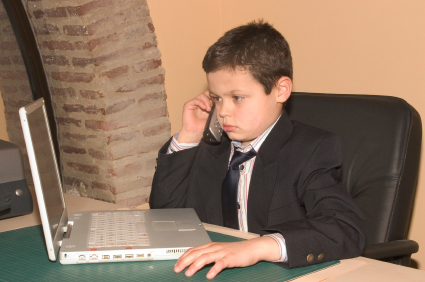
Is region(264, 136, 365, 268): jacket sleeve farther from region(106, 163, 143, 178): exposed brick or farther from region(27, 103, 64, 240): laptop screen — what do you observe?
region(106, 163, 143, 178): exposed brick

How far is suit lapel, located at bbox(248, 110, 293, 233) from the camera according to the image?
4.25 feet

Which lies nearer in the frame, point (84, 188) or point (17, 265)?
point (17, 265)

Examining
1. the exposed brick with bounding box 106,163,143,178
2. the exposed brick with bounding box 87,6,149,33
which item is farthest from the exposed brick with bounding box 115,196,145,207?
the exposed brick with bounding box 87,6,149,33

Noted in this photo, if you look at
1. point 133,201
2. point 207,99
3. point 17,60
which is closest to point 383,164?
point 207,99

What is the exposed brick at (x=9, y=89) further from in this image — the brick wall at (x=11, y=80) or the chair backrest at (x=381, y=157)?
the chair backrest at (x=381, y=157)

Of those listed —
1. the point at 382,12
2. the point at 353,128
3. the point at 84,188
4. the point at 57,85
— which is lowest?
the point at 84,188

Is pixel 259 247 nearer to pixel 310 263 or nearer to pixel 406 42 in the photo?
pixel 310 263

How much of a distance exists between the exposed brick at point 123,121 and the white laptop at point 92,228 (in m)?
1.14

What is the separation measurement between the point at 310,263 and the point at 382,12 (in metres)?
1.38

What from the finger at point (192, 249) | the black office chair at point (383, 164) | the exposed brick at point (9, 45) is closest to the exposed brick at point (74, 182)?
the exposed brick at point (9, 45)

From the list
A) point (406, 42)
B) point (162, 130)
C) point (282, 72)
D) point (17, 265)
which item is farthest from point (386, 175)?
point (162, 130)

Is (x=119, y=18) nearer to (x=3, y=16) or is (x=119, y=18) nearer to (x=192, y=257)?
(x=3, y=16)

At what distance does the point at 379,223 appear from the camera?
1317mm

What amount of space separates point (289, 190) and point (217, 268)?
1.45ft
